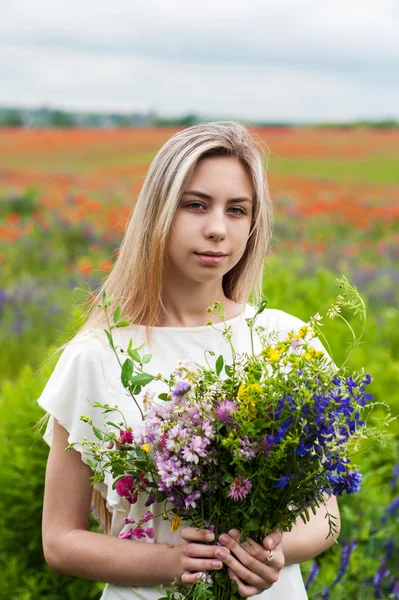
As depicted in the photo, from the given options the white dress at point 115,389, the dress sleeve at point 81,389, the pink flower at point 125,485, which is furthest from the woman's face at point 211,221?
the pink flower at point 125,485

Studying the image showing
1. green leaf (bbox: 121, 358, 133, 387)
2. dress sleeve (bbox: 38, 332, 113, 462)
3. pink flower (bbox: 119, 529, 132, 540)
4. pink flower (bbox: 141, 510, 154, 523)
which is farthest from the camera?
dress sleeve (bbox: 38, 332, 113, 462)

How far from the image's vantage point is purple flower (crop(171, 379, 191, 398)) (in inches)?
60.9

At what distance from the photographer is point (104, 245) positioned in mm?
9125

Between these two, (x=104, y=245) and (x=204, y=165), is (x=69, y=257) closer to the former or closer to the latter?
(x=104, y=245)

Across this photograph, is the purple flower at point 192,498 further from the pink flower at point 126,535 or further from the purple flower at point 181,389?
the pink flower at point 126,535

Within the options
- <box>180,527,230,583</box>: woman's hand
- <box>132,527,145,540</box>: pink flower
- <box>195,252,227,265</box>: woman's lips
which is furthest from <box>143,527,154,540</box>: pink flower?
<box>195,252,227,265</box>: woman's lips

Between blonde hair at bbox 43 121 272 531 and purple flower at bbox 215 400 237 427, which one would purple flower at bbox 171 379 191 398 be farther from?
blonde hair at bbox 43 121 272 531

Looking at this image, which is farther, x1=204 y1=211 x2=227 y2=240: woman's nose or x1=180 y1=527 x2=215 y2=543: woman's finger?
x1=204 y1=211 x2=227 y2=240: woman's nose

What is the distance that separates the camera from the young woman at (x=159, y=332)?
6.32 feet

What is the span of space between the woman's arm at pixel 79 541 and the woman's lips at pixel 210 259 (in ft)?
1.74

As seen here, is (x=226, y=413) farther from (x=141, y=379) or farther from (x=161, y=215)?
(x=161, y=215)

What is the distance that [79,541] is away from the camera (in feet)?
6.39

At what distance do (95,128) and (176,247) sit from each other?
13.0 m

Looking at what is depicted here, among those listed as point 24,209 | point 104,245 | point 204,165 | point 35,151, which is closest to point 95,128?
point 35,151
